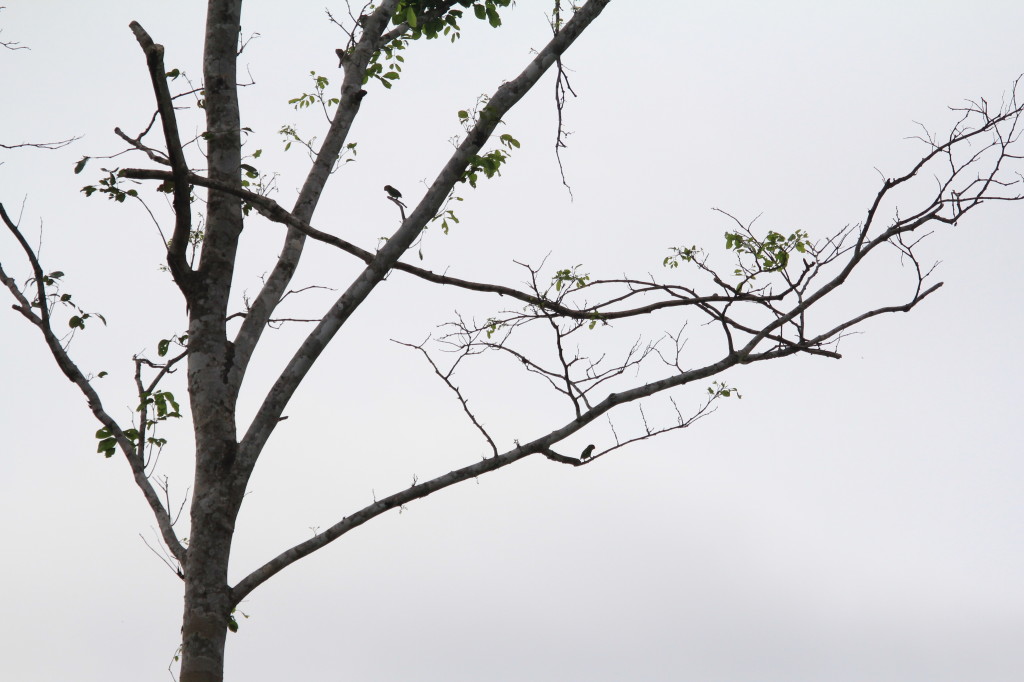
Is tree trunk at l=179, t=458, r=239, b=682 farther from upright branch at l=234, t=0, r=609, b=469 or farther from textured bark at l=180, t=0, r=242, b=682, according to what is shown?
upright branch at l=234, t=0, r=609, b=469

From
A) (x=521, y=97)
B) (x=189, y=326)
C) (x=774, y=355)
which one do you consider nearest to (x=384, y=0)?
(x=521, y=97)

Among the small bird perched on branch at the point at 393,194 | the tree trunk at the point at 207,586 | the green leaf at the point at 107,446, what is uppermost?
the small bird perched on branch at the point at 393,194

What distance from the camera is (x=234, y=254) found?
5.81 meters

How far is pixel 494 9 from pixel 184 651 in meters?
5.99

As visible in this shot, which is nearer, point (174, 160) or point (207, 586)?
point (174, 160)

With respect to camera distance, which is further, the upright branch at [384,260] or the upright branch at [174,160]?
the upright branch at [384,260]

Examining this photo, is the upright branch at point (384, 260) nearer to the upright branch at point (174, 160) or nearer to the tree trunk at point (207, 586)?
the tree trunk at point (207, 586)

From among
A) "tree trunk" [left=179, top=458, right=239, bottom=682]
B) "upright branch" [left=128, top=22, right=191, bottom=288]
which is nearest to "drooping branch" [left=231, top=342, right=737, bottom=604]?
"tree trunk" [left=179, top=458, right=239, bottom=682]

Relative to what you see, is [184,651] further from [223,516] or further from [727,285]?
[727,285]


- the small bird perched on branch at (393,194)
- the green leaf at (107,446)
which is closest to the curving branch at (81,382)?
the green leaf at (107,446)

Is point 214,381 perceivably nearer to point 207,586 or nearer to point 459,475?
point 207,586

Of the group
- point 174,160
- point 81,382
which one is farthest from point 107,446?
point 174,160

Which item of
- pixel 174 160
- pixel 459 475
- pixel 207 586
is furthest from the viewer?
pixel 459 475

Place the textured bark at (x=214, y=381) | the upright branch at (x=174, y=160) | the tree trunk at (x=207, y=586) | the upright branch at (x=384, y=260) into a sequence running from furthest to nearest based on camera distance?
the upright branch at (x=384, y=260) → the textured bark at (x=214, y=381) → the tree trunk at (x=207, y=586) → the upright branch at (x=174, y=160)
